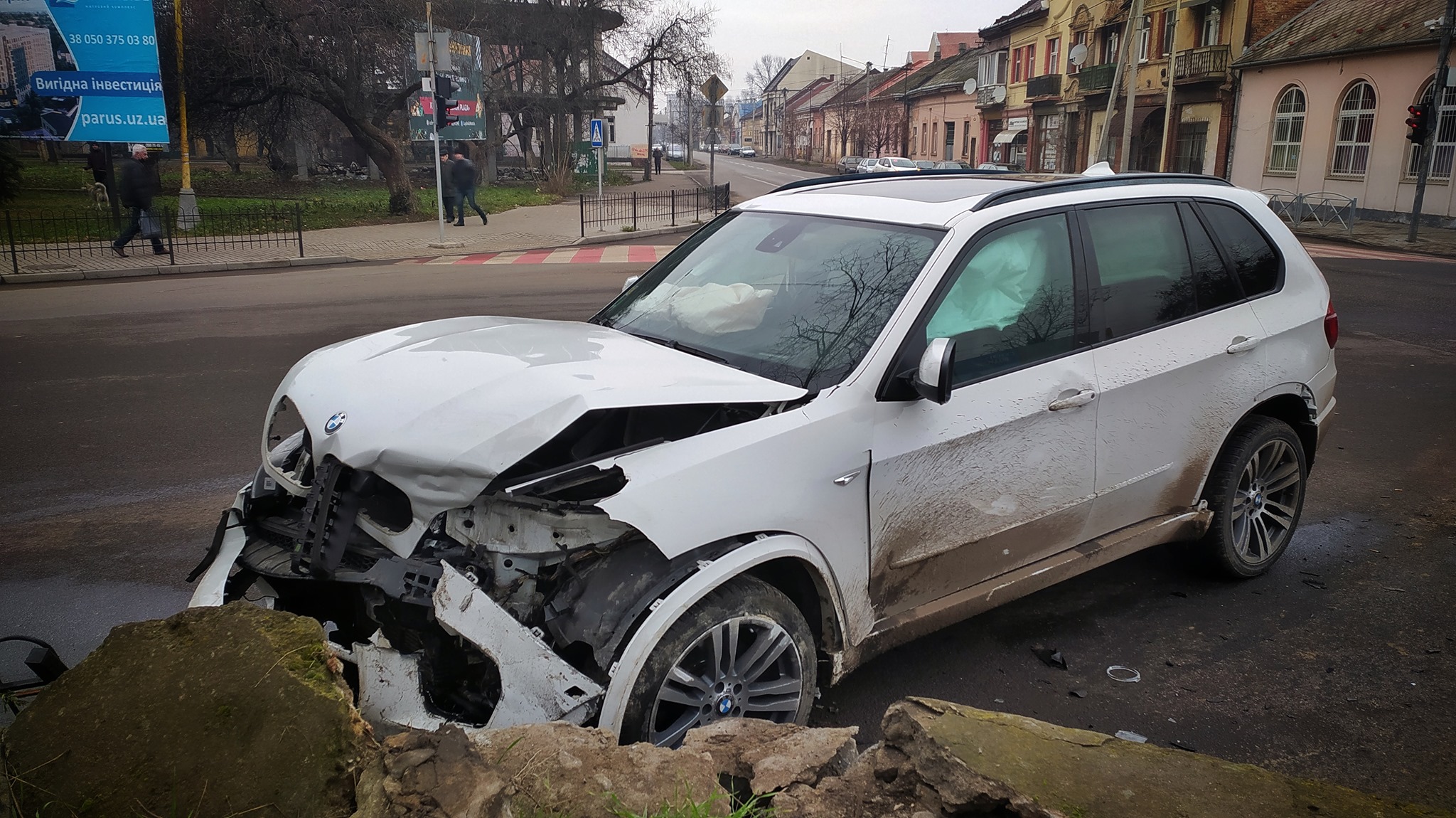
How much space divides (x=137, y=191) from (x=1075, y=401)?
1994 cm

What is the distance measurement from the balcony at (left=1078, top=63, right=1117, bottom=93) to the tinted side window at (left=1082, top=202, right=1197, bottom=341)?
43.6 meters

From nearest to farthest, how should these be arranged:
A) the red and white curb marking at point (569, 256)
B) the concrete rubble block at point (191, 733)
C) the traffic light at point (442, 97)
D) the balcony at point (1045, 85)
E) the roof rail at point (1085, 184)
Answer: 1. the concrete rubble block at point (191, 733)
2. the roof rail at point (1085, 184)
3. the red and white curb marking at point (569, 256)
4. the traffic light at point (442, 97)
5. the balcony at point (1045, 85)

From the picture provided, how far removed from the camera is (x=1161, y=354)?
4.00 metres

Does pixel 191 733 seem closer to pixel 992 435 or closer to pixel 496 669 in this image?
pixel 496 669

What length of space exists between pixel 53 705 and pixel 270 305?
1200cm

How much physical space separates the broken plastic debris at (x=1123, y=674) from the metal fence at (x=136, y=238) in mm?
18367

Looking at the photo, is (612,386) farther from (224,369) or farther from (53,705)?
(224,369)

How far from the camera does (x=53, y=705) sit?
213cm

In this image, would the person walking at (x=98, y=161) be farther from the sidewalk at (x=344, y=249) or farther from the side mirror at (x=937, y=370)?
the side mirror at (x=937, y=370)

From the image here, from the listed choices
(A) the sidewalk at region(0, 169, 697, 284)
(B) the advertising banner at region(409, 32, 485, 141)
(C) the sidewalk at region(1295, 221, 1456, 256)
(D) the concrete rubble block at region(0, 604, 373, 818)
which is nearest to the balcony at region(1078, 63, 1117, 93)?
(C) the sidewalk at region(1295, 221, 1456, 256)

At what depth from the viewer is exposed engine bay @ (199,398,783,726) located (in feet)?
8.60

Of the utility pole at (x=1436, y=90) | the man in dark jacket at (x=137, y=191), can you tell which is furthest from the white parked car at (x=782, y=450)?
the utility pole at (x=1436, y=90)

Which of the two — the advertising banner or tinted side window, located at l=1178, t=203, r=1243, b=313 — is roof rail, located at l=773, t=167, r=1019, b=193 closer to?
tinted side window, located at l=1178, t=203, r=1243, b=313

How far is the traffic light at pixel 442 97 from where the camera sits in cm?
2086
